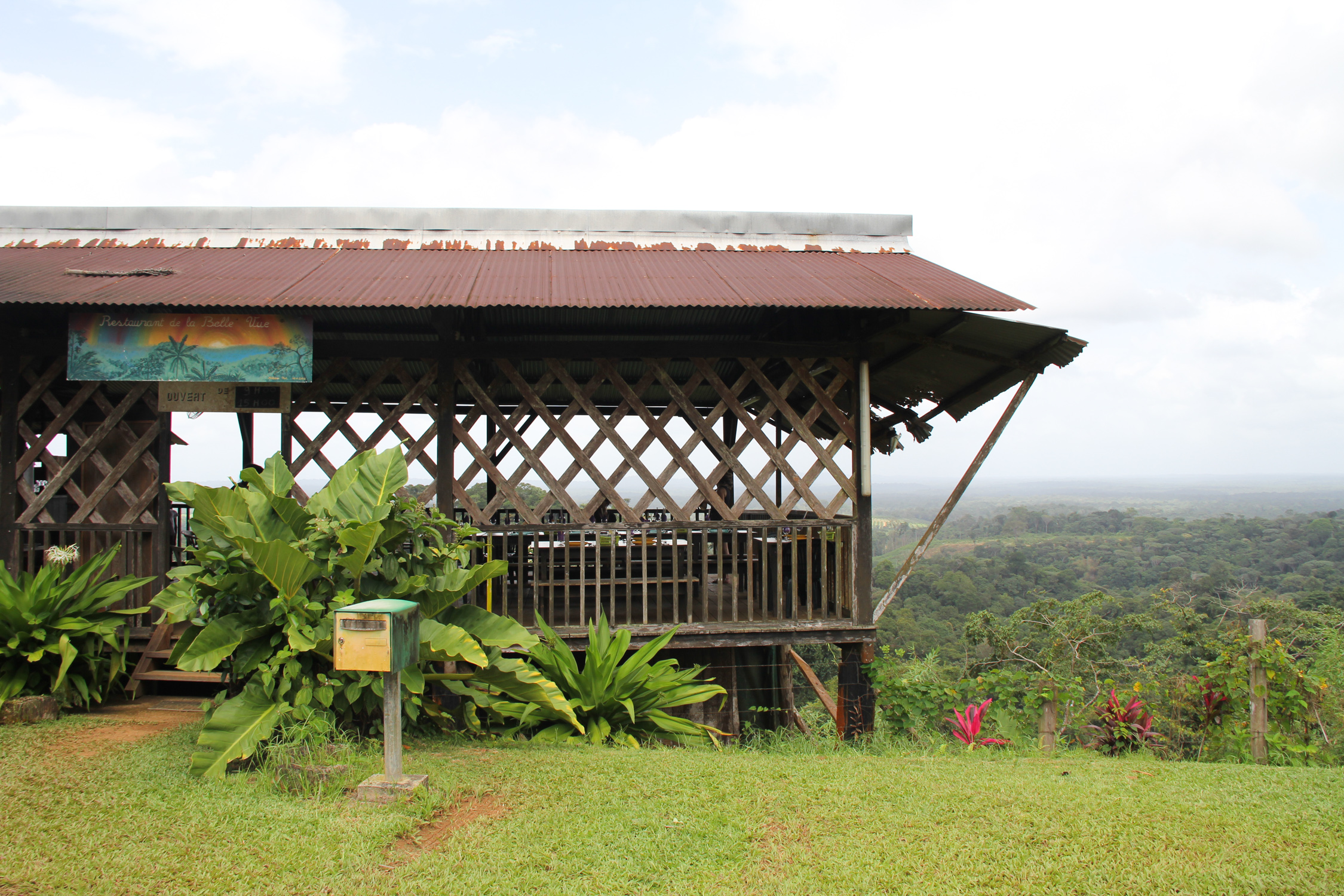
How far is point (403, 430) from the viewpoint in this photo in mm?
6844

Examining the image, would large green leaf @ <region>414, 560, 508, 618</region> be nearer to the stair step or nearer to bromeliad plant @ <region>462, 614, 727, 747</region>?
bromeliad plant @ <region>462, 614, 727, 747</region>

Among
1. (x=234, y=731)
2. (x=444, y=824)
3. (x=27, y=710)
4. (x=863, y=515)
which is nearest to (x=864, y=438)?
(x=863, y=515)

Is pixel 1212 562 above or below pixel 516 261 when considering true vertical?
below

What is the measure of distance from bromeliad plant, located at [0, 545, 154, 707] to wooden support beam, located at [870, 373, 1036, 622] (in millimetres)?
5932

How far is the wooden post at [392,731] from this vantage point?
3736 mm

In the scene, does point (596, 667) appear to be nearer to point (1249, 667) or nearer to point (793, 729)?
point (793, 729)

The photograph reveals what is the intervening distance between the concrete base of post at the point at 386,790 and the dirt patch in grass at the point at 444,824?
0.18m

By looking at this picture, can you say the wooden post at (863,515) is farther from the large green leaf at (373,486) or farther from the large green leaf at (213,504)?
the large green leaf at (213,504)

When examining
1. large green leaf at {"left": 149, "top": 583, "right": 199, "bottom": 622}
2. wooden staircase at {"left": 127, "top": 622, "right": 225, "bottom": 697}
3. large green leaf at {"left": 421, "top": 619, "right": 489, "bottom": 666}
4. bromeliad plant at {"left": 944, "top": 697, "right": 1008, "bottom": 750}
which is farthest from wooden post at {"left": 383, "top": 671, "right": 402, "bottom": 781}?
bromeliad plant at {"left": 944, "top": 697, "right": 1008, "bottom": 750}

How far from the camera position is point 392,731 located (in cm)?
376

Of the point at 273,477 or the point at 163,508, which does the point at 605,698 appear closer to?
the point at 273,477

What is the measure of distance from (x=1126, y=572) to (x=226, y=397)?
40.1 metres

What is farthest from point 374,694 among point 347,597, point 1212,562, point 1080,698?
point 1212,562

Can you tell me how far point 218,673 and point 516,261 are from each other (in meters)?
4.36
